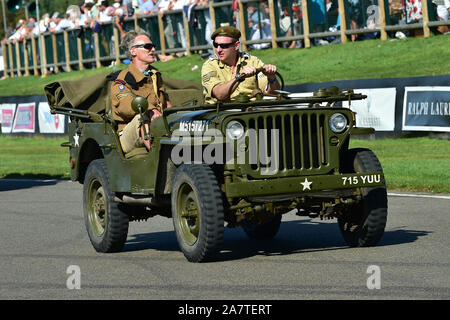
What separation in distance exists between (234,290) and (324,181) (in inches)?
54.7

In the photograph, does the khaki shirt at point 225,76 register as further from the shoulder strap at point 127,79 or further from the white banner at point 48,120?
the white banner at point 48,120

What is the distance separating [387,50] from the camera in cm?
2467

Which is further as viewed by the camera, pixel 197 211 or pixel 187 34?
pixel 187 34

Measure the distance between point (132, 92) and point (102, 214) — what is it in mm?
1182

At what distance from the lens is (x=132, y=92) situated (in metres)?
9.25

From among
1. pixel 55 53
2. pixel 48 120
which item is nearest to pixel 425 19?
pixel 48 120

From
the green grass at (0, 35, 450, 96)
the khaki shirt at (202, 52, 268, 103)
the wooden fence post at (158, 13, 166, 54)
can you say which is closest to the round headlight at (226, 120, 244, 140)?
the khaki shirt at (202, 52, 268, 103)

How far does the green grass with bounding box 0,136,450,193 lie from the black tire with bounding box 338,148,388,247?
4850mm

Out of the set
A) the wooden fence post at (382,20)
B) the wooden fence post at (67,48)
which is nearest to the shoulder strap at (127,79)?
the wooden fence post at (382,20)

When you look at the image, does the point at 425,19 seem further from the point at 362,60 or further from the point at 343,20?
the point at 343,20

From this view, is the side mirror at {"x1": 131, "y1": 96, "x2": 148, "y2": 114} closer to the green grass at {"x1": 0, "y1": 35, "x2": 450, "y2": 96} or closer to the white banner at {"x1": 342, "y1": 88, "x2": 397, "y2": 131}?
the white banner at {"x1": 342, "y1": 88, "x2": 397, "y2": 131}
